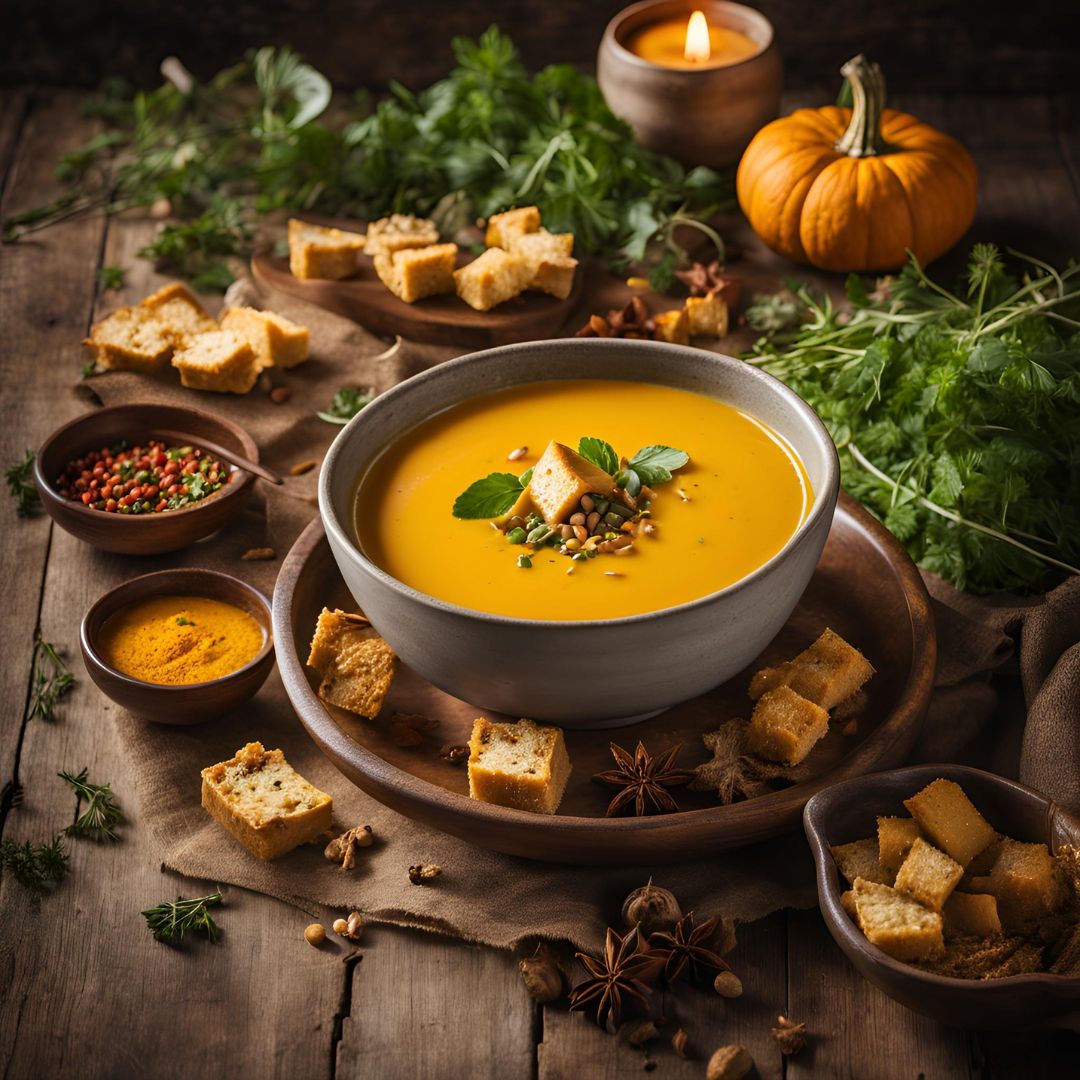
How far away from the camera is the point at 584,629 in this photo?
7.09 ft

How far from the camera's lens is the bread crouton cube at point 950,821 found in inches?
85.0

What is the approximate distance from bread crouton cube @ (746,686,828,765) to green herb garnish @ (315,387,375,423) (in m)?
1.49

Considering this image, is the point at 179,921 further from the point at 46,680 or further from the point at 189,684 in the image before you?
the point at 46,680

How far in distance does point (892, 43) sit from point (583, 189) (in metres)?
1.80

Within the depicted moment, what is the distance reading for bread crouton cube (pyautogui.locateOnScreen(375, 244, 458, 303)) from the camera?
12.1 ft

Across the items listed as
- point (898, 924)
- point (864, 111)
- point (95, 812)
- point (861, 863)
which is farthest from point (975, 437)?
point (95, 812)

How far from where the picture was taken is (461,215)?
4.08 meters

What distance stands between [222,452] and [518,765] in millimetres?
1285

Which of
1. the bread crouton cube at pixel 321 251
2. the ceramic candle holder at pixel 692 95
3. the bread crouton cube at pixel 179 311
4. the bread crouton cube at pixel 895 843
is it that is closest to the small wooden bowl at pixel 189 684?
the bread crouton cube at pixel 179 311

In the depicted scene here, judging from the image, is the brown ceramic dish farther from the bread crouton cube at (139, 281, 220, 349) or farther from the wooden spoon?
the bread crouton cube at (139, 281, 220, 349)

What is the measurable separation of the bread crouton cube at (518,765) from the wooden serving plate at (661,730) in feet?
0.13

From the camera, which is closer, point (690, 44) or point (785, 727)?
point (785, 727)

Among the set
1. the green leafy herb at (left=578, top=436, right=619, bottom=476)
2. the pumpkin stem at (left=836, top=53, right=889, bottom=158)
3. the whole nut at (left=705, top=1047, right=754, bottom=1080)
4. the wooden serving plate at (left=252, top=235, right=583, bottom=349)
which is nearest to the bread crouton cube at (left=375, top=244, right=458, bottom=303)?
the wooden serving plate at (left=252, top=235, right=583, bottom=349)

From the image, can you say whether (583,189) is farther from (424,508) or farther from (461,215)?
(424,508)
